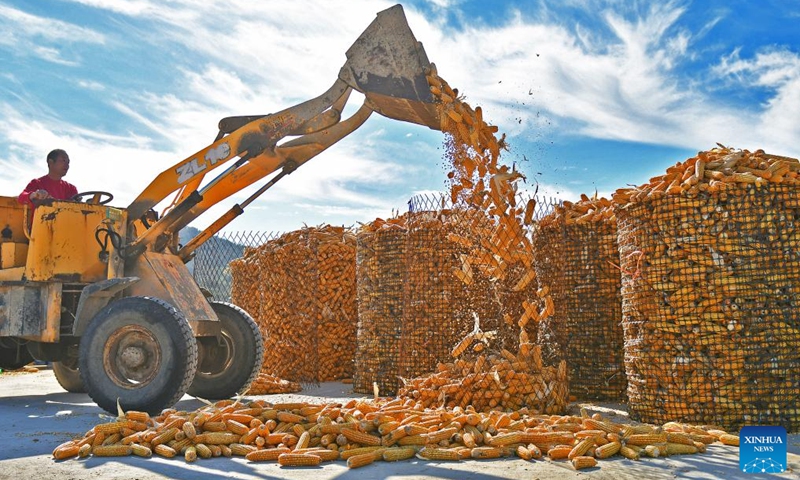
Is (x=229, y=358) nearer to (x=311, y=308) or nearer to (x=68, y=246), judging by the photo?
(x=311, y=308)

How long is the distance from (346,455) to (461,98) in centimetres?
348

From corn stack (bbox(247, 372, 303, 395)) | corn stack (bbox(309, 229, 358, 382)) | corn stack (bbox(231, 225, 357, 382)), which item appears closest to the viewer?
corn stack (bbox(247, 372, 303, 395))

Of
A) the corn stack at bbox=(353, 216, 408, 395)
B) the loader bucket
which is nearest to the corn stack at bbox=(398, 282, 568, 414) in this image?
the corn stack at bbox=(353, 216, 408, 395)

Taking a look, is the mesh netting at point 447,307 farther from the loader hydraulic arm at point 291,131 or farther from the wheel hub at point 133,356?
the wheel hub at point 133,356

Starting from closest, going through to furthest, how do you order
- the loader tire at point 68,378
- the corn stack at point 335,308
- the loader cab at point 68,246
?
the loader cab at point 68,246 < the loader tire at point 68,378 < the corn stack at point 335,308

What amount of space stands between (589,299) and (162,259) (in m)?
4.79

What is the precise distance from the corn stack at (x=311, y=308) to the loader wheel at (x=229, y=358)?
1895 mm

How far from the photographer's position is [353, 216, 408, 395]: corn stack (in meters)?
8.39

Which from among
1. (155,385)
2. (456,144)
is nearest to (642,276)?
(456,144)

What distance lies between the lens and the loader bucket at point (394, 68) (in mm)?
6684

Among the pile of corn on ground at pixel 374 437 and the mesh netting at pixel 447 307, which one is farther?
the mesh netting at pixel 447 307

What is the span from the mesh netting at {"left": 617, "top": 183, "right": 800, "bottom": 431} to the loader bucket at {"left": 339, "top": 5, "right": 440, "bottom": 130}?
7.84ft

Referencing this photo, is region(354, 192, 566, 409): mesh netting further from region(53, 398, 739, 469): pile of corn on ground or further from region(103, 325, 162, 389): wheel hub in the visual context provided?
region(103, 325, 162, 389): wheel hub

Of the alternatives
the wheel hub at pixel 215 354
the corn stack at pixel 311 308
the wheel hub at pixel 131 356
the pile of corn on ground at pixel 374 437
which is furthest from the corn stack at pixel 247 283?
the pile of corn on ground at pixel 374 437
